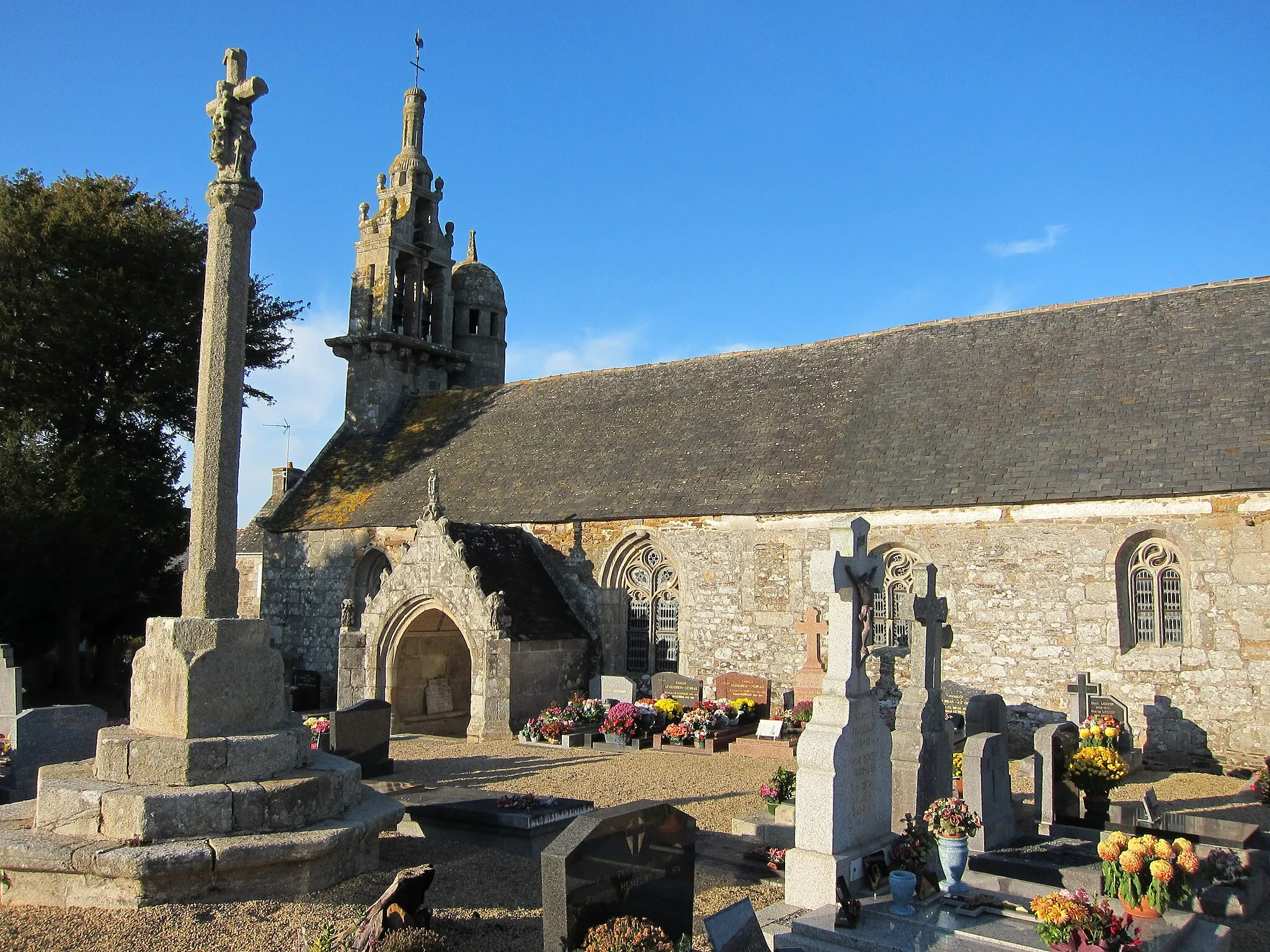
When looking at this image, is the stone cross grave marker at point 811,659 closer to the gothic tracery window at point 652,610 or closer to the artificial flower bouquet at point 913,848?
the gothic tracery window at point 652,610

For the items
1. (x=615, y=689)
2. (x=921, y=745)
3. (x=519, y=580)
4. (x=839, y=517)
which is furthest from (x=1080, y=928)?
(x=519, y=580)

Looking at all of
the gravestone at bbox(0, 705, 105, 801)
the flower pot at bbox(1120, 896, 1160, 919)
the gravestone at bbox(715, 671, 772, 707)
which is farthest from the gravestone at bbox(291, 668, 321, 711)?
the flower pot at bbox(1120, 896, 1160, 919)

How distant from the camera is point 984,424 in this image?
1808 centimetres

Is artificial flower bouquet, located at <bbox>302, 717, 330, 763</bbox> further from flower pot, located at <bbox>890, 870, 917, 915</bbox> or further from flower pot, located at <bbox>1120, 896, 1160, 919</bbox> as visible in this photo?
flower pot, located at <bbox>1120, 896, 1160, 919</bbox>

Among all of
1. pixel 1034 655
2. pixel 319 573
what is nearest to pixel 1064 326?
pixel 1034 655

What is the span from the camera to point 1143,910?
6793 mm

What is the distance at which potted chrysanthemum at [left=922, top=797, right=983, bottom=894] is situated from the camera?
23.8 ft

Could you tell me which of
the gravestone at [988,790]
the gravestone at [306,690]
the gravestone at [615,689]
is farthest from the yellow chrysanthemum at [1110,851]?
the gravestone at [306,690]

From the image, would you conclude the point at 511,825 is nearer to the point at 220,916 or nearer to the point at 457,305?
the point at 220,916

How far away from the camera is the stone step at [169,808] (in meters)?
6.50

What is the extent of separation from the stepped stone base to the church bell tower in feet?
72.9

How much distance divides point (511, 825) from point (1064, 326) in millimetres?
15805

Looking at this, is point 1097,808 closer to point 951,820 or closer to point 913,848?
point 951,820

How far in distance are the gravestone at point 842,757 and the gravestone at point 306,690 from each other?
56.9 ft
